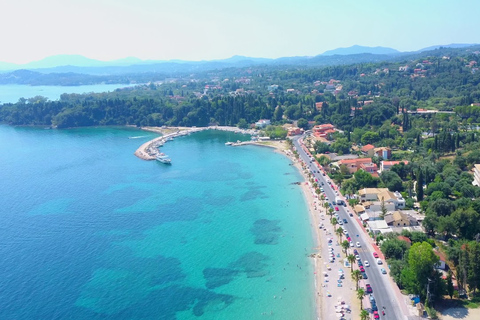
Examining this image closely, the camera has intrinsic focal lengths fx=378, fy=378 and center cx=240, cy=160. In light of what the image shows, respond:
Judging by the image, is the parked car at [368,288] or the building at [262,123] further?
the building at [262,123]

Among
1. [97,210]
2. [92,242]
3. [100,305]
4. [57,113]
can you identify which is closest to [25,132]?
[57,113]

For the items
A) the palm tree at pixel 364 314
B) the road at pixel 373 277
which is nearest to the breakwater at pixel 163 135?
the road at pixel 373 277

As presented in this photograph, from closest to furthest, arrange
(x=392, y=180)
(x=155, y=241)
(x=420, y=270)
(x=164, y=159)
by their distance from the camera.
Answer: (x=420, y=270), (x=155, y=241), (x=392, y=180), (x=164, y=159)

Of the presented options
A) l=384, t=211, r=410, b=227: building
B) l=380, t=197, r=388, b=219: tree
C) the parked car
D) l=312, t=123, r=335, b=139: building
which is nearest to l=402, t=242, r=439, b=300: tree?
the parked car

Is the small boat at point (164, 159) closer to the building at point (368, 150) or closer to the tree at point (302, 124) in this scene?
the building at point (368, 150)

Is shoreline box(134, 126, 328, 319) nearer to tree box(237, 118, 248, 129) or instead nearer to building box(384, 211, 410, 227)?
tree box(237, 118, 248, 129)

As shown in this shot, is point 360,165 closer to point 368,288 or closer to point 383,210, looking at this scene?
point 383,210

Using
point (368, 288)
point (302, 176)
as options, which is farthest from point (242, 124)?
point (368, 288)
